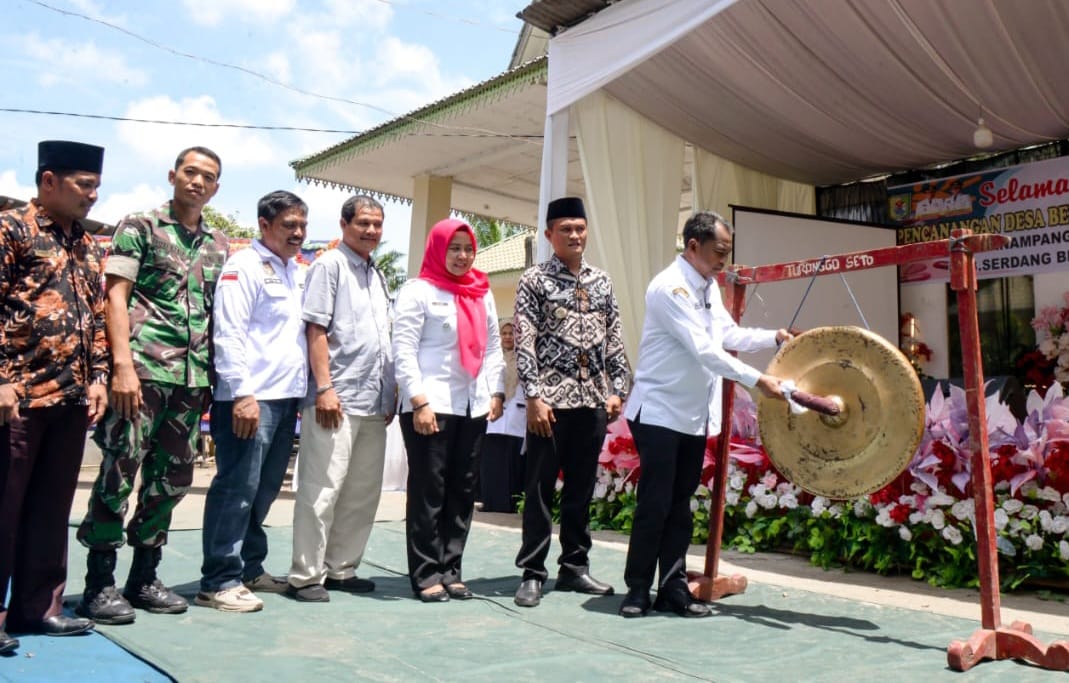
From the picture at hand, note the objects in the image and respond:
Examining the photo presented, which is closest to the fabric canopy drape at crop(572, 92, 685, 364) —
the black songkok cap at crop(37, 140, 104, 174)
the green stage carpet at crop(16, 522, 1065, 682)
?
the green stage carpet at crop(16, 522, 1065, 682)

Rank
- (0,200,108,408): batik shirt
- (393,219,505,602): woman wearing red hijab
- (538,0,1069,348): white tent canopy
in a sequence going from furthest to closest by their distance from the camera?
1. (538,0,1069,348): white tent canopy
2. (393,219,505,602): woman wearing red hijab
3. (0,200,108,408): batik shirt

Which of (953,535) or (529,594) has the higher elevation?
(953,535)

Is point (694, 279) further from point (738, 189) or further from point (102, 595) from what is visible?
point (738, 189)

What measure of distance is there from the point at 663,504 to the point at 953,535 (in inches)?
63.0

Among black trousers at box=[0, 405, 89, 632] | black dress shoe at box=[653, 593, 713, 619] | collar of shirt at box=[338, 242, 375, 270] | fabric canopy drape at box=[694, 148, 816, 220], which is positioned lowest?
black dress shoe at box=[653, 593, 713, 619]

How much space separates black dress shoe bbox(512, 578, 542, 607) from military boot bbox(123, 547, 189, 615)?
1.28 metres

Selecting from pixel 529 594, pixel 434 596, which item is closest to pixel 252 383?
pixel 434 596

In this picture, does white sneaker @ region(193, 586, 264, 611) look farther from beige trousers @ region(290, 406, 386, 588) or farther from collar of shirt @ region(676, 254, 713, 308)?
collar of shirt @ region(676, 254, 713, 308)

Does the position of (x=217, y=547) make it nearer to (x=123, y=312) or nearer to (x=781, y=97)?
(x=123, y=312)

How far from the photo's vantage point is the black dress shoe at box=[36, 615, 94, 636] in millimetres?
2883

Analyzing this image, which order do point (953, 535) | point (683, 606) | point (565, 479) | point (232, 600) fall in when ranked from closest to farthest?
point (232, 600) → point (683, 606) → point (565, 479) → point (953, 535)

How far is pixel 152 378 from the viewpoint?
3141 millimetres

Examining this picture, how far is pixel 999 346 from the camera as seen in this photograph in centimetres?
955

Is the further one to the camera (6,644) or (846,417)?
(846,417)
